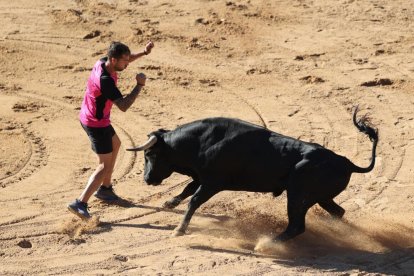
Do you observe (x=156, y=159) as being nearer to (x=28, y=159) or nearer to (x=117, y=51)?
(x=117, y=51)

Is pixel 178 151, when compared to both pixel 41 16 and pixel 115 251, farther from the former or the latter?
pixel 41 16

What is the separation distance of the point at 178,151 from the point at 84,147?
2807 millimetres

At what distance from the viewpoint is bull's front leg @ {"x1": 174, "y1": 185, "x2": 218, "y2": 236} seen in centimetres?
1012

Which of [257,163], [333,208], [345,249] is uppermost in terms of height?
[257,163]

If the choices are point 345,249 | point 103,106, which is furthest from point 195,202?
point 345,249

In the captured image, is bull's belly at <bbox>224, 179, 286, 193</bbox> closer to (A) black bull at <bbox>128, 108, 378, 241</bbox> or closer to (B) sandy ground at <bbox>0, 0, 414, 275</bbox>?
(A) black bull at <bbox>128, 108, 378, 241</bbox>

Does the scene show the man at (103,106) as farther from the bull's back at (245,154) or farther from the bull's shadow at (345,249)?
the bull's shadow at (345,249)

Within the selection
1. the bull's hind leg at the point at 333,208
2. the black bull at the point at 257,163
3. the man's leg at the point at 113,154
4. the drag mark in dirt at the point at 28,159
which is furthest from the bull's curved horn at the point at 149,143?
the drag mark in dirt at the point at 28,159

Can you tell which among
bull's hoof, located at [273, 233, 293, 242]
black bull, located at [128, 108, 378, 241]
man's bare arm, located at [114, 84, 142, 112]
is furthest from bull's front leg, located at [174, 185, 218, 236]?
man's bare arm, located at [114, 84, 142, 112]

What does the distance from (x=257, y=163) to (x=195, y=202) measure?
726mm

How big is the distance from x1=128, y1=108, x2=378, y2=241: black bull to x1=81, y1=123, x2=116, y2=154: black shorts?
53cm

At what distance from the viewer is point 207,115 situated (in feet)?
45.5

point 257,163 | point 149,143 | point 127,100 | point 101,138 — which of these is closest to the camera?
point 257,163

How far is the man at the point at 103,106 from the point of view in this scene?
1018 centimetres
